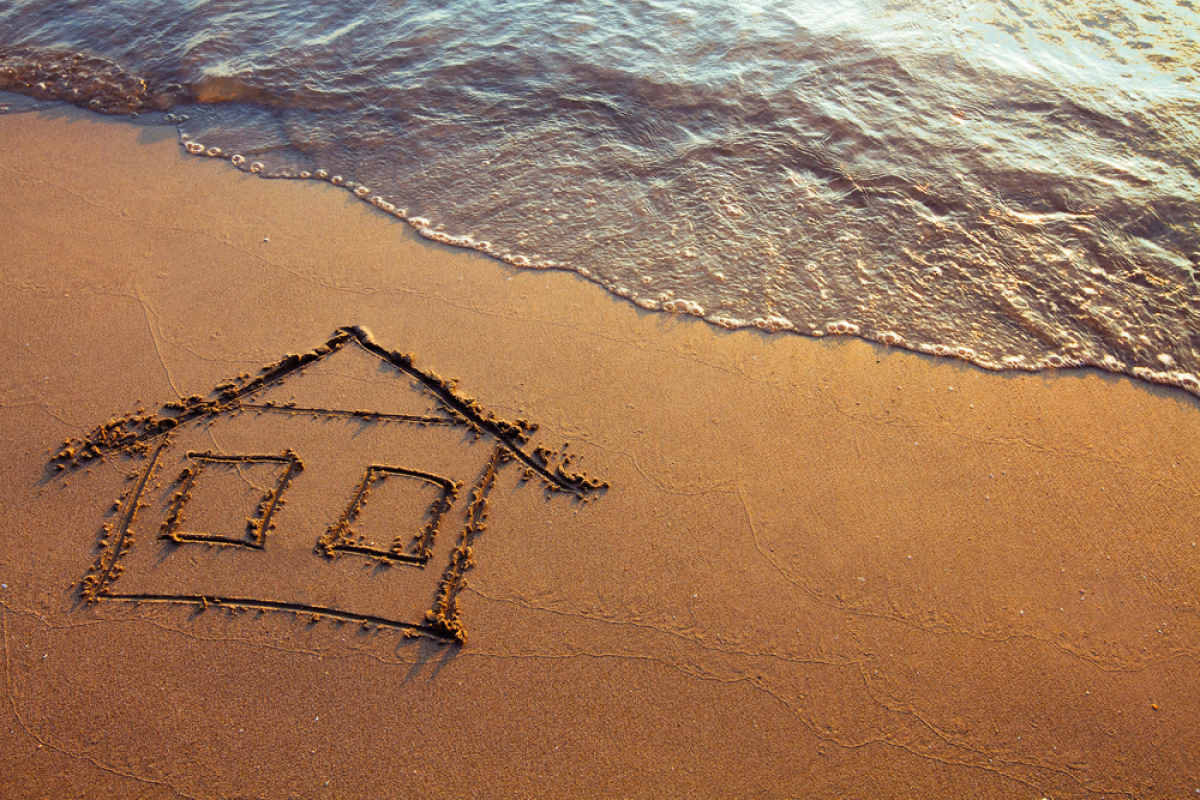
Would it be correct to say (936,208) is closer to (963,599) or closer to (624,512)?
(963,599)

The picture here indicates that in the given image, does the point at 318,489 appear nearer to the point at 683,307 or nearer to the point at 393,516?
the point at 393,516

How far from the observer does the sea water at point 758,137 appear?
4129mm

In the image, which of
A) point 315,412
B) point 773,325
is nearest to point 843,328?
point 773,325

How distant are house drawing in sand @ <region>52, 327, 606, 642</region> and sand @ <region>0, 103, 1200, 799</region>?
0.06ft

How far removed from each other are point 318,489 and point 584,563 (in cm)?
136

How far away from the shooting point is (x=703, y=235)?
14.8 ft

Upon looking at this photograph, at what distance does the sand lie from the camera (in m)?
2.51

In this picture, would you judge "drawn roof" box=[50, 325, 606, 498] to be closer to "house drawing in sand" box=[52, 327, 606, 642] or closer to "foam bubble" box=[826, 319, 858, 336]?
"house drawing in sand" box=[52, 327, 606, 642]

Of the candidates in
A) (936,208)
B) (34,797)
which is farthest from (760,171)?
(34,797)

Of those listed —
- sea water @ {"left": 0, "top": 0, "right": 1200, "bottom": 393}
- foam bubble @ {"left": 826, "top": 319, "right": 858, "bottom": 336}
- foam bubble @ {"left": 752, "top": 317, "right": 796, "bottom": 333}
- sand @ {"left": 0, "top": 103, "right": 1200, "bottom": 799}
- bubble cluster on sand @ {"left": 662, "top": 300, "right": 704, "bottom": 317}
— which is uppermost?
sea water @ {"left": 0, "top": 0, "right": 1200, "bottom": 393}

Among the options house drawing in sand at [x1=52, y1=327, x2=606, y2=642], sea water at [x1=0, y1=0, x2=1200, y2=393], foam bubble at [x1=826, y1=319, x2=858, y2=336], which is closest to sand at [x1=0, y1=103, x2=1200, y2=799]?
house drawing in sand at [x1=52, y1=327, x2=606, y2=642]

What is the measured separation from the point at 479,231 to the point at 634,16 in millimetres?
3708

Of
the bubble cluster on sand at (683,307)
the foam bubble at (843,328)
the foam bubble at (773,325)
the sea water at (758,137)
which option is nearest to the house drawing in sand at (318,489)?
the bubble cluster on sand at (683,307)

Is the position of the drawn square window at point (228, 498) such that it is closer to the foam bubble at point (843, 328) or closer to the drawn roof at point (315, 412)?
the drawn roof at point (315, 412)
